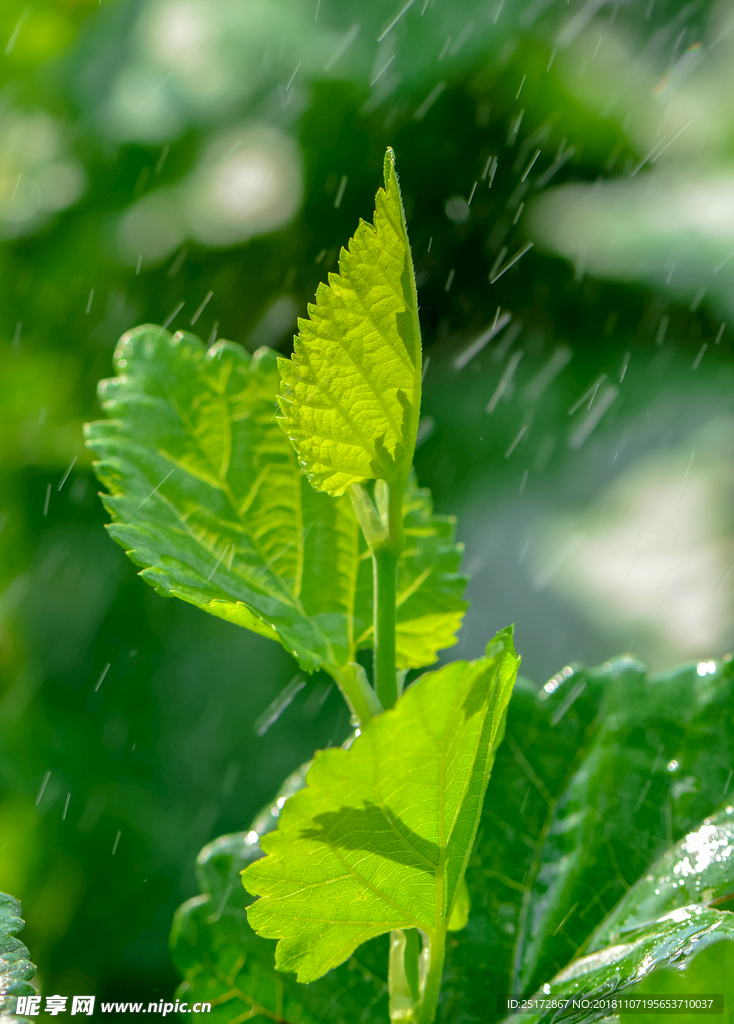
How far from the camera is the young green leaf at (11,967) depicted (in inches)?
10.9

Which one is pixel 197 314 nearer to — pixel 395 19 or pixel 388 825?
pixel 395 19

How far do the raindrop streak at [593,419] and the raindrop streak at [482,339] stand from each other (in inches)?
6.7

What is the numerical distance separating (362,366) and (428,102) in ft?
3.39

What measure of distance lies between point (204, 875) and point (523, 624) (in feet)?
2.47

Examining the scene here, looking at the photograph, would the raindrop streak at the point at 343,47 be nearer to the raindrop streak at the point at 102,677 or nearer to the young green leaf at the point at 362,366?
the raindrop streak at the point at 102,677

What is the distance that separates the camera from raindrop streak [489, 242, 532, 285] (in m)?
1.17

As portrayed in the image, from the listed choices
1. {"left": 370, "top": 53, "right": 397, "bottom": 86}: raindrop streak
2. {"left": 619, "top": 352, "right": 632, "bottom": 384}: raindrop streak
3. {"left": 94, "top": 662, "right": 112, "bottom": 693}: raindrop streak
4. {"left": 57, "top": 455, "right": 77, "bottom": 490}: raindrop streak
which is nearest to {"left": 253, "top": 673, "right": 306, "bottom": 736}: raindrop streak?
{"left": 94, "top": 662, "right": 112, "bottom": 693}: raindrop streak

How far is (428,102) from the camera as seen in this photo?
1188 mm

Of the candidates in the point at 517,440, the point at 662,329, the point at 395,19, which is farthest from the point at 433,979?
the point at 395,19

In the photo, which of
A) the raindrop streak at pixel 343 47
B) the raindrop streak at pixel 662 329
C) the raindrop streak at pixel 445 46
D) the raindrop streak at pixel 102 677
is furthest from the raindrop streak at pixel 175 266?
the raindrop streak at pixel 662 329

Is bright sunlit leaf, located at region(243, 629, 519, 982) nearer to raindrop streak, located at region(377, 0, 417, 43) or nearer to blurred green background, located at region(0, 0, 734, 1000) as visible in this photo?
blurred green background, located at region(0, 0, 734, 1000)

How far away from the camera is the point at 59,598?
113 centimetres

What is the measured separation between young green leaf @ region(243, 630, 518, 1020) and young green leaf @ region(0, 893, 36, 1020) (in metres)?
0.08

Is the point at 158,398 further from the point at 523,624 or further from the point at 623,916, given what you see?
the point at 523,624
